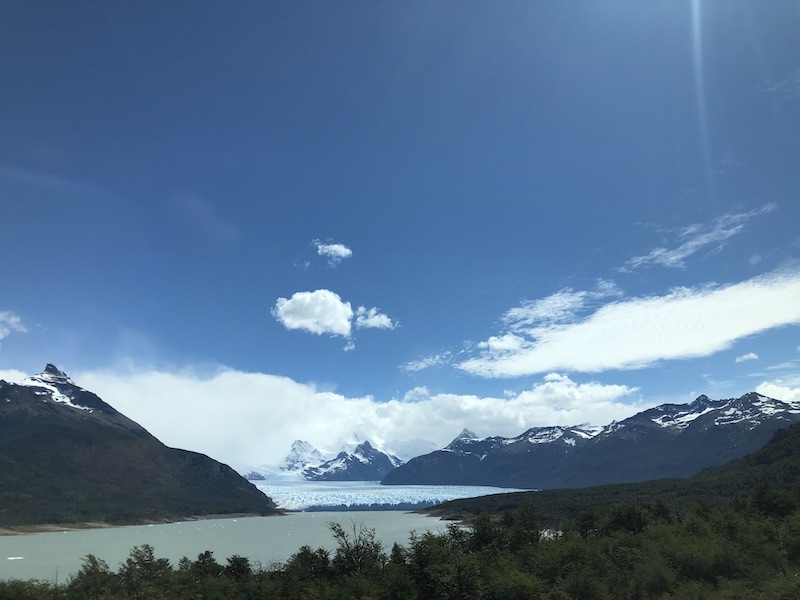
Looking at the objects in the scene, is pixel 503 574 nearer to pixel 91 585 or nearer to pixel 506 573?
pixel 506 573

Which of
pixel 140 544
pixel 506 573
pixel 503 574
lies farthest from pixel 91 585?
pixel 140 544

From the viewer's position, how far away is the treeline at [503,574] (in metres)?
51.0

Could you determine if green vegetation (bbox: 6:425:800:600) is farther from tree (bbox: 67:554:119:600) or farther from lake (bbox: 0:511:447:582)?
lake (bbox: 0:511:447:582)

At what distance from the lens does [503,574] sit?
183 ft

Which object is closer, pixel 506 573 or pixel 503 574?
pixel 506 573

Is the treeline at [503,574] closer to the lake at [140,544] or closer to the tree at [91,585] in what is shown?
the tree at [91,585]

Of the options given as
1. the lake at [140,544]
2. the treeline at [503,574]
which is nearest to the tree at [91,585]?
the treeline at [503,574]

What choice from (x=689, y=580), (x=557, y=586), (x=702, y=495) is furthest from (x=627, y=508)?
(x=702, y=495)

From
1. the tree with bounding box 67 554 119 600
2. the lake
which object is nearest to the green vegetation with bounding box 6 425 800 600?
the tree with bounding box 67 554 119 600

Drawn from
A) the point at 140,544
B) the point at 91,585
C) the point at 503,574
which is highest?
the point at 91,585

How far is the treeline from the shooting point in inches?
2008

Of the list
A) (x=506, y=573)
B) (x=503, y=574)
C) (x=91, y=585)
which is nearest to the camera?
(x=506, y=573)

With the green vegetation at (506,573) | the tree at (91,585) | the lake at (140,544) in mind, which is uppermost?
the tree at (91,585)

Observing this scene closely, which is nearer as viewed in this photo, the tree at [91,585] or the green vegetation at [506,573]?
the green vegetation at [506,573]
